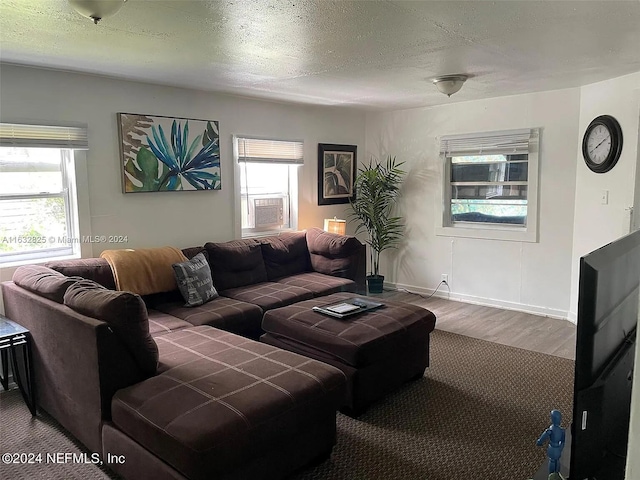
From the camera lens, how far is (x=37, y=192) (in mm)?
3562

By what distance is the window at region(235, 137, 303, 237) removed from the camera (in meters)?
4.92

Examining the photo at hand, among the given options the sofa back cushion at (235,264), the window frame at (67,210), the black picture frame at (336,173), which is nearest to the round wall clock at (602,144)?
the black picture frame at (336,173)

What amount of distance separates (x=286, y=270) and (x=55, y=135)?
231cm

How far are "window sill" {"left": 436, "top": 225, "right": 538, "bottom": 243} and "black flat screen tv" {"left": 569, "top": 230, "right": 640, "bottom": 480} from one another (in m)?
3.58

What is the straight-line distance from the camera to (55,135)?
11.6 feet

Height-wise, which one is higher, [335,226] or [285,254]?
[335,226]

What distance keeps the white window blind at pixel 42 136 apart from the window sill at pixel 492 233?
12.5 feet

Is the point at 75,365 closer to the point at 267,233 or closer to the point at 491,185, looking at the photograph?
the point at 267,233

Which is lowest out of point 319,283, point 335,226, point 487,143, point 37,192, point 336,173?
point 319,283

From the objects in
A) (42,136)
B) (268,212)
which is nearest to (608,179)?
(268,212)

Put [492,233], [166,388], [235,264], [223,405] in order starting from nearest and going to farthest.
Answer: [223,405], [166,388], [235,264], [492,233]

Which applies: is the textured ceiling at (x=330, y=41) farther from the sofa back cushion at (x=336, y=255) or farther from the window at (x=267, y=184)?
the sofa back cushion at (x=336, y=255)

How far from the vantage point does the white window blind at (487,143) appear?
4.88 m

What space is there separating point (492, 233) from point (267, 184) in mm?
2493
